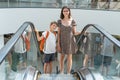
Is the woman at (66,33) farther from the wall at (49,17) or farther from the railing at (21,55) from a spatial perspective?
the wall at (49,17)

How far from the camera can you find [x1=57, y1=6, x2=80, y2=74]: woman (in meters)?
5.47

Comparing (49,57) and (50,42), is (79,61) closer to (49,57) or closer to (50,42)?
(49,57)

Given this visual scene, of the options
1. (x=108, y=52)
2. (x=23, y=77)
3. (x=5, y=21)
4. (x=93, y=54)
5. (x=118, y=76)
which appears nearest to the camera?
(x=23, y=77)

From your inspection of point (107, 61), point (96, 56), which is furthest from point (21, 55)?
point (107, 61)

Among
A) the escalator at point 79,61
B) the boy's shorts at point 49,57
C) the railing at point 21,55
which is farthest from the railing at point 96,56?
the railing at point 21,55

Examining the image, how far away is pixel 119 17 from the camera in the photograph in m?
12.4

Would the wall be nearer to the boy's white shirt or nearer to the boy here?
the boy

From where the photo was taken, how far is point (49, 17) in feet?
42.0

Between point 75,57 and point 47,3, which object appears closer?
point 75,57

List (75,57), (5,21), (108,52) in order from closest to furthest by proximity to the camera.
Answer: (108,52) → (75,57) → (5,21)

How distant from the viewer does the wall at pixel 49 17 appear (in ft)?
40.6

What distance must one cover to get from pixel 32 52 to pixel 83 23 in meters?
6.13

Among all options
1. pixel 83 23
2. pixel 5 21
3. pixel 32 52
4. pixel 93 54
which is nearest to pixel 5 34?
pixel 5 21

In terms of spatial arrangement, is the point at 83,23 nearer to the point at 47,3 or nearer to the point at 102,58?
the point at 47,3
